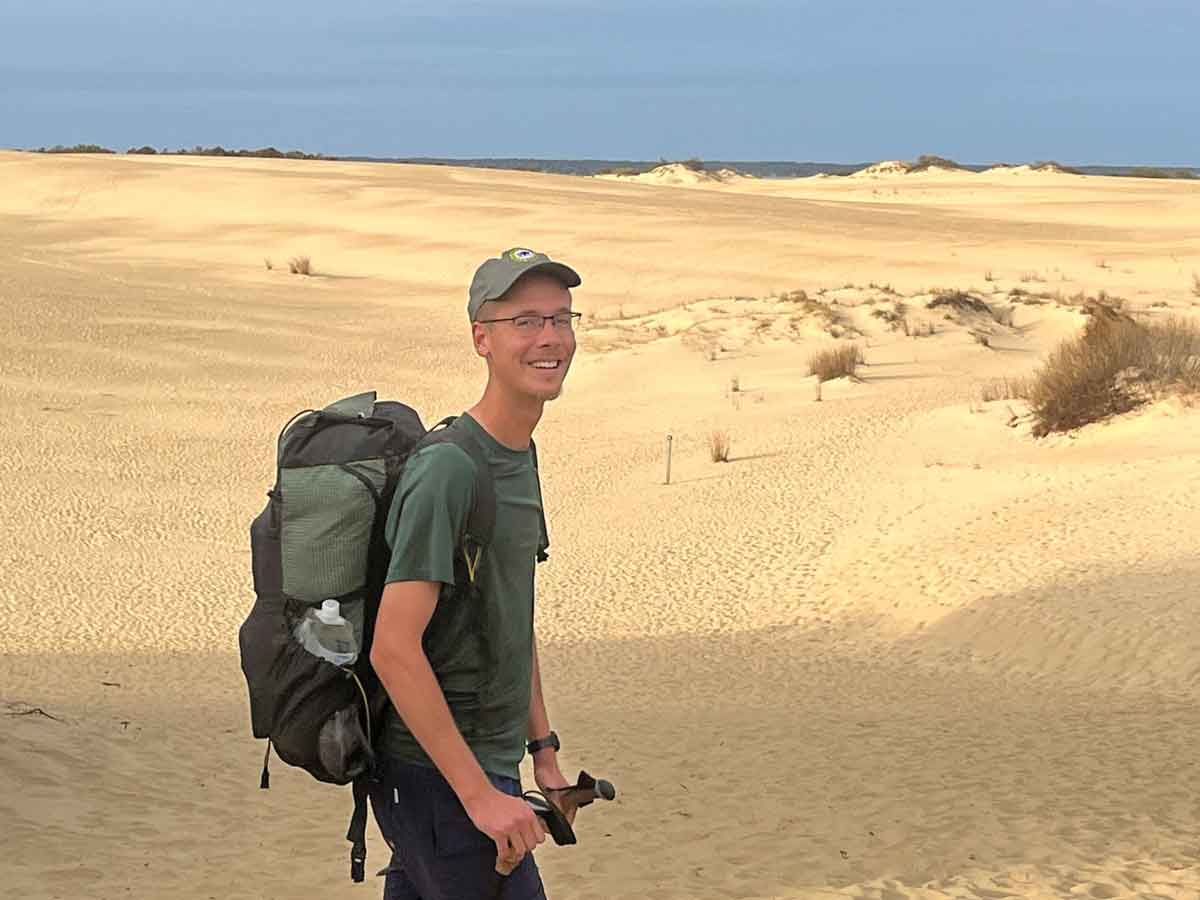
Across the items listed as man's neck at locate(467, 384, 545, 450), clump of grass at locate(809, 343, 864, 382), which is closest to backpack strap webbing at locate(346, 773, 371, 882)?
man's neck at locate(467, 384, 545, 450)

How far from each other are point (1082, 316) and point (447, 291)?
11.7 meters

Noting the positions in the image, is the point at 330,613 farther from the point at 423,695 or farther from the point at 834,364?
the point at 834,364

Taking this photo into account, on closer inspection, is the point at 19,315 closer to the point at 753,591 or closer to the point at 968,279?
the point at 753,591

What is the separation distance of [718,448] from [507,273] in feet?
42.6

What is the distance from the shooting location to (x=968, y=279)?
2802 centimetres

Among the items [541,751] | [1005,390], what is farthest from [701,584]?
[541,751]

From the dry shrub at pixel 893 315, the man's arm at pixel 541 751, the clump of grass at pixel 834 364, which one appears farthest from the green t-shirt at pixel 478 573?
the dry shrub at pixel 893 315

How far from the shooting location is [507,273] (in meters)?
2.75

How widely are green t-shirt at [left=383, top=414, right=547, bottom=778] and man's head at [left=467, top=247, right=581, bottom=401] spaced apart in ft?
0.41

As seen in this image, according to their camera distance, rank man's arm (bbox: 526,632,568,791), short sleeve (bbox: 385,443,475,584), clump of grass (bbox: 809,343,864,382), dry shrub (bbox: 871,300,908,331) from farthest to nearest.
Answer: dry shrub (bbox: 871,300,908,331) → clump of grass (bbox: 809,343,864,382) → man's arm (bbox: 526,632,568,791) → short sleeve (bbox: 385,443,475,584)

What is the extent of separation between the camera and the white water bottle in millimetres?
2621

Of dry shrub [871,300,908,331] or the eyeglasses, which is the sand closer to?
dry shrub [871,300,908,331]

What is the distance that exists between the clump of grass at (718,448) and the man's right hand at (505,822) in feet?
42.8

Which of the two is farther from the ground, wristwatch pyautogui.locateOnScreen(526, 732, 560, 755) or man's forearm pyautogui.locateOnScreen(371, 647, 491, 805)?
man's forearm pyautogui.locateOnScreen(371, 647, 491, 805)
